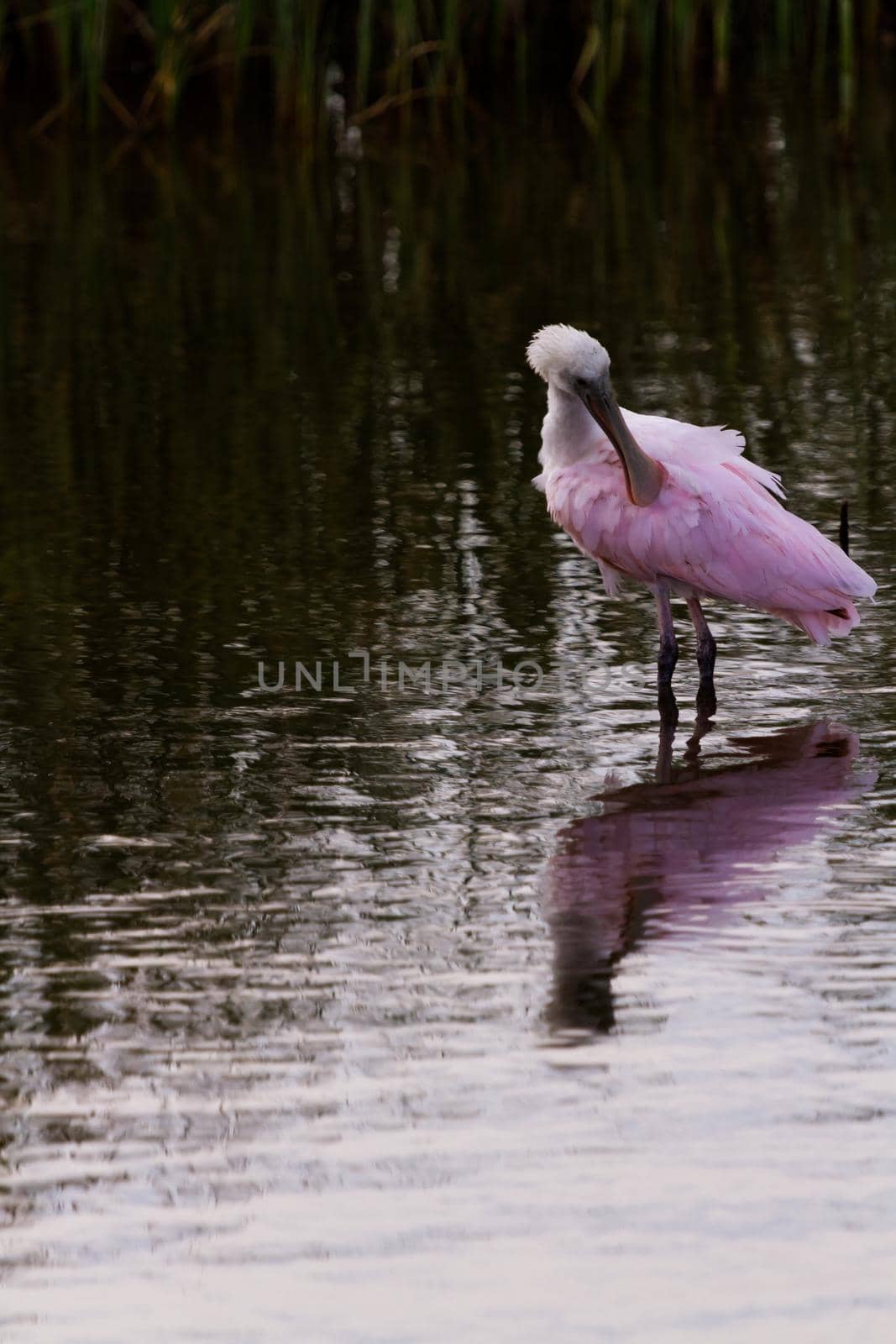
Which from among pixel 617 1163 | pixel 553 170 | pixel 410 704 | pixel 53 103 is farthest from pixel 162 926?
pixel 53 103

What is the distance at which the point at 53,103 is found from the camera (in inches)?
824

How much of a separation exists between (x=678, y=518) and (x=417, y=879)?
1751 millimetres

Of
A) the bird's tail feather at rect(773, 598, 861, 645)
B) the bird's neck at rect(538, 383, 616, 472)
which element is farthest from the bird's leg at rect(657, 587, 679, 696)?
the bird's neck at rect(538, 383, 616, 472)

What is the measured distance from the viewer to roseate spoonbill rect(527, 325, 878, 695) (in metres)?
6.58

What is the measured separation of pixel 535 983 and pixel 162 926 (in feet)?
2.57

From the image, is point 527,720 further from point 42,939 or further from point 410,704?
point 42,939

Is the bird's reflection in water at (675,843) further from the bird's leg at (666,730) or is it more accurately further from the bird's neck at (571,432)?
the bird's neck at (571,432)

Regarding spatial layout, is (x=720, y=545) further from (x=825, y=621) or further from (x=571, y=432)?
(x=571, y=432)

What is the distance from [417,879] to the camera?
5191mm

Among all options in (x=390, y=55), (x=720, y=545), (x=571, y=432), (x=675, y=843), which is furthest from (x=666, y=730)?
(x=390, y=55)

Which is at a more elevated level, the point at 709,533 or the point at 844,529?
the point at 709,533

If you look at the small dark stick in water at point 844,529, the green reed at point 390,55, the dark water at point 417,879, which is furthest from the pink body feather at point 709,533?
the green reed at point 390,55

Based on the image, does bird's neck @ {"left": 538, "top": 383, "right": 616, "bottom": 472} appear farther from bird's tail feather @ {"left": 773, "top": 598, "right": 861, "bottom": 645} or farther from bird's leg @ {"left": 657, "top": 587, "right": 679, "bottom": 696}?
bird's tail feather @ {"left": 773, "top": 598, "right": 861, "bottom": 645}

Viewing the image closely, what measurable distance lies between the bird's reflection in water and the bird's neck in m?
0.86
